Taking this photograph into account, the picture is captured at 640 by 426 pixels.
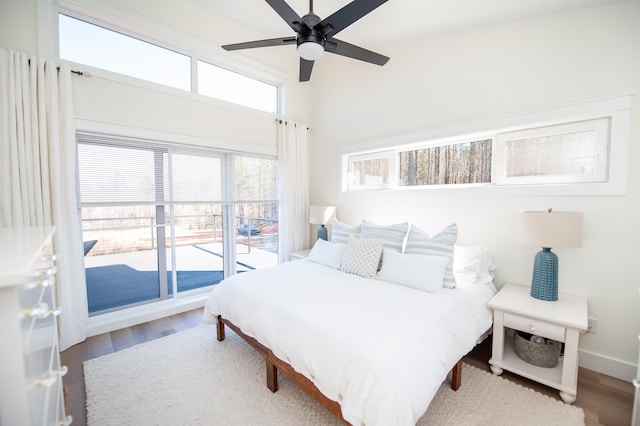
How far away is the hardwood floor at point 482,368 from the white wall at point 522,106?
24cm

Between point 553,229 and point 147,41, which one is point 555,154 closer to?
point 553,229

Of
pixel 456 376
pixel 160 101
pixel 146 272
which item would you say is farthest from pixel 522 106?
pixel 146 272

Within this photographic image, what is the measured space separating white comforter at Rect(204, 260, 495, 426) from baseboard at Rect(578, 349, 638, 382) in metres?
0.83

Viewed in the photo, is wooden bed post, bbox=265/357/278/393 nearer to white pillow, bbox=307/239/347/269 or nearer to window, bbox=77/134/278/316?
white pillow, bbox=307/239/347/269

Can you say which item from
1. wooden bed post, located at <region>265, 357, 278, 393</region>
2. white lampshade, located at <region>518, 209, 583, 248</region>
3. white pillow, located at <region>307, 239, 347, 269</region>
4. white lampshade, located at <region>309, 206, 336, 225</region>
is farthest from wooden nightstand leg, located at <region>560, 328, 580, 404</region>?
white lampshade, located at <region>309, 206, 336, 225</region>

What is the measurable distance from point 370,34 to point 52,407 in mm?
3737

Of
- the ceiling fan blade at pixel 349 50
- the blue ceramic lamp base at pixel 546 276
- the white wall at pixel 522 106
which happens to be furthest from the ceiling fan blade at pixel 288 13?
the blue ceramic lamp base at pixel 546 276

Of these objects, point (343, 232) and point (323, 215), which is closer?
point (343, 232)

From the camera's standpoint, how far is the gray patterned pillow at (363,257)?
2570 millimetres

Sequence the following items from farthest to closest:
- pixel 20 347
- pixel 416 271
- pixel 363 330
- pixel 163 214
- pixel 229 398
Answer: pixel 163 214 < pixel 416 271 < pixel 229 398 < pixel 363 330 < pixel 20 347

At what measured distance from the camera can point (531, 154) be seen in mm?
2402

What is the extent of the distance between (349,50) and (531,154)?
1.87 metres

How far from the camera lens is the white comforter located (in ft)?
4.20

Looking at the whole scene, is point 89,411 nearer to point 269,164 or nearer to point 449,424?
point 449,424
